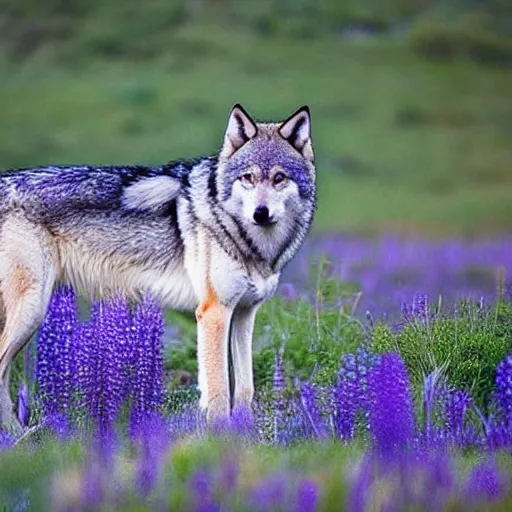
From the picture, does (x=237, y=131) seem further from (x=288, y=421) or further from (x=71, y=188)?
(x=288, y=421)

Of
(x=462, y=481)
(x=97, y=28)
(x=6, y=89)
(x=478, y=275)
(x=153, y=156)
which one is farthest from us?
(x=97, y=28)

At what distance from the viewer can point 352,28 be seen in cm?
3030

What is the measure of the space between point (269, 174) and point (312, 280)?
435cm

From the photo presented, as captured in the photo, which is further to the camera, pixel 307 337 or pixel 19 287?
pixel 307 337

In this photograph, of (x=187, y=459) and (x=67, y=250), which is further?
(x=67, y=250)

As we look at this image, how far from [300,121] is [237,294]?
3.51 ft

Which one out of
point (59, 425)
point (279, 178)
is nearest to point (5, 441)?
point (59, 425)

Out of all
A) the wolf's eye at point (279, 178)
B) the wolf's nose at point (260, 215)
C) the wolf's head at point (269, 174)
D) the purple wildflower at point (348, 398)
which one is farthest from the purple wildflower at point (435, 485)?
the wolf's eye at point (279, 178)

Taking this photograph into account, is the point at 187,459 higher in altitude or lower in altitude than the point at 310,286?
lower

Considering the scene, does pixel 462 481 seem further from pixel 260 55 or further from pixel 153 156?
pixel 260 55

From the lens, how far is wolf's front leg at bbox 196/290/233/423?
7.62m

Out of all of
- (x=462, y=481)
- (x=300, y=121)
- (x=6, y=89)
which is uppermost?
(x=6, y=89)

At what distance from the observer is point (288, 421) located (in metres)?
6.88

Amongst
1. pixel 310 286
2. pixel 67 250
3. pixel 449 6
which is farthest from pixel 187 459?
pixel 449 6
